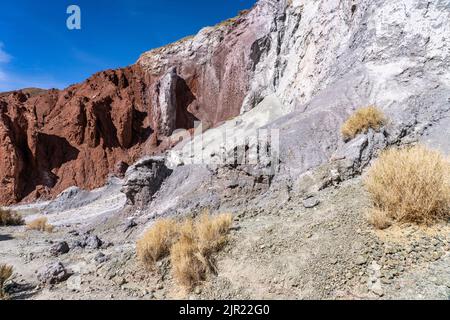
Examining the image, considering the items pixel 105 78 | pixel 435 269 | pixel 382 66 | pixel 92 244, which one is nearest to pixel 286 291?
pixel 435 269

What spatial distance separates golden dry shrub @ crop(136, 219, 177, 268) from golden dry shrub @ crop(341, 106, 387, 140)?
15.0 feet

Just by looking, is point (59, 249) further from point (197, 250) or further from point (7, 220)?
point (7, 220)

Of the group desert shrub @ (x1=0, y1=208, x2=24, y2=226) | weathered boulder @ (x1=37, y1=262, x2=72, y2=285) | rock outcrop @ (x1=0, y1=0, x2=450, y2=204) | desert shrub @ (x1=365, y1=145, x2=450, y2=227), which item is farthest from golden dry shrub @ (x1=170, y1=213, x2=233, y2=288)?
desert shrub @ (x1=0, y1=208, x2=24, y2=226)

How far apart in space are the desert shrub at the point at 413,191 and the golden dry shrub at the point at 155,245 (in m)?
3.18

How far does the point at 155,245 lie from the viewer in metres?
5.07

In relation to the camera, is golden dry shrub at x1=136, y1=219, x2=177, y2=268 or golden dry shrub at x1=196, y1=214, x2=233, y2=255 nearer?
golden dry shrub at x1=196, y1=214, x2=233, y2=255

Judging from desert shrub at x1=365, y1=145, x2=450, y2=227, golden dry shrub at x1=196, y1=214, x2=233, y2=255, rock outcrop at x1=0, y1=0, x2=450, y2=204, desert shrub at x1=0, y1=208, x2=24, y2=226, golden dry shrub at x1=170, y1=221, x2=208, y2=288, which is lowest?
desert shrub at x1=0, y1=208, x2=24, y2=226

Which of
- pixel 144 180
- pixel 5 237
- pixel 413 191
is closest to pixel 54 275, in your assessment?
pixel 144 180

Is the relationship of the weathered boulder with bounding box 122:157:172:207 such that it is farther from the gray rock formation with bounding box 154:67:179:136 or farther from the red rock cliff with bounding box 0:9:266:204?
the gray rock formation with bounding box 154:67:179:136

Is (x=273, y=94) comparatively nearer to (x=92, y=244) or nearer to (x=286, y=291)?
(x=92, y=244)

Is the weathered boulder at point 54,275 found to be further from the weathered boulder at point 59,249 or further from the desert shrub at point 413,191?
the desert shrub at point 413,191

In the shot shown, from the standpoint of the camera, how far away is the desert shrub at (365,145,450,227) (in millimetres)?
3959

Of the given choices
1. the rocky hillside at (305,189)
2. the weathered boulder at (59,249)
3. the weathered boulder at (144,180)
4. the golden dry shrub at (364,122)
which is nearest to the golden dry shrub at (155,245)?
the rocky hillside at (305,189)

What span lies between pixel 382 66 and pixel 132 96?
26.1 meters
